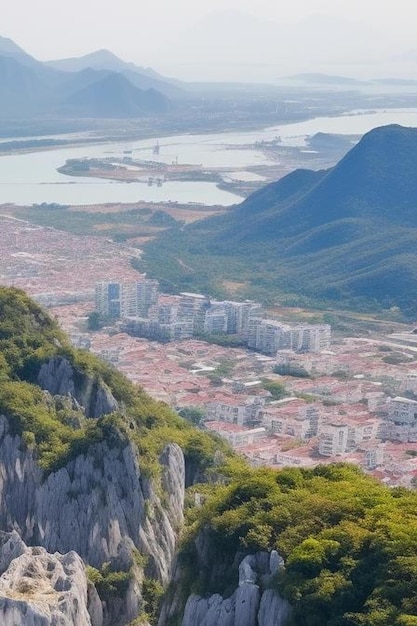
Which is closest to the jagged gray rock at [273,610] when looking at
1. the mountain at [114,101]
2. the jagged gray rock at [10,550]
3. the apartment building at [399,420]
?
the jagged gray rock at [10,550]

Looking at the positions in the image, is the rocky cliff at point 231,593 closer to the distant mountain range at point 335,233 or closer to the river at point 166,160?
the distant mountain range at point 335,233

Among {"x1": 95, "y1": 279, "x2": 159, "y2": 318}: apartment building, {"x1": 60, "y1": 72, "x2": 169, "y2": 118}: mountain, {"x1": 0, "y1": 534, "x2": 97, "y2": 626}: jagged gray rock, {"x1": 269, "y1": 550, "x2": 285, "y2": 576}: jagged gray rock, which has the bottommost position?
{"x1": 60, "y1": 72, "x2": 169, "y2": 118}: mountain

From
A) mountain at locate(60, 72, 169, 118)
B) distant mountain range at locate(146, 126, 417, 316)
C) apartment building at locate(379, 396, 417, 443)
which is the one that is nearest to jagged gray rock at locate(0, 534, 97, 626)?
apartment building at locate(379, 396, 417, 443)

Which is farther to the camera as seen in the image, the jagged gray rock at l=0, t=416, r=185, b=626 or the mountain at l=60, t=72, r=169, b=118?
the mountain at l=60, t=72, r=169, b=118

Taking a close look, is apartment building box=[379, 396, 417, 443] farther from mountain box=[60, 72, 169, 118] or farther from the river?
mountain box=[60, 72, 169, 118]

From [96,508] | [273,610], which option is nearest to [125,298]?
[96,508]

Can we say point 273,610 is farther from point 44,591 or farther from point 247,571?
point 44,591

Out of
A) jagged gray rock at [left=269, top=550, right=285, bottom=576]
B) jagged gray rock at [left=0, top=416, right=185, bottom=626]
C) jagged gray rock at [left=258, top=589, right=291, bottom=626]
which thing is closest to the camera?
jagged gray rock at [left=258, top=589, right=291, bottom=626]

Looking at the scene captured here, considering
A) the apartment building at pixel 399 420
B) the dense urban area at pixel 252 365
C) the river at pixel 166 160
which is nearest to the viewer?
the dense urban area at pixel 252 365
